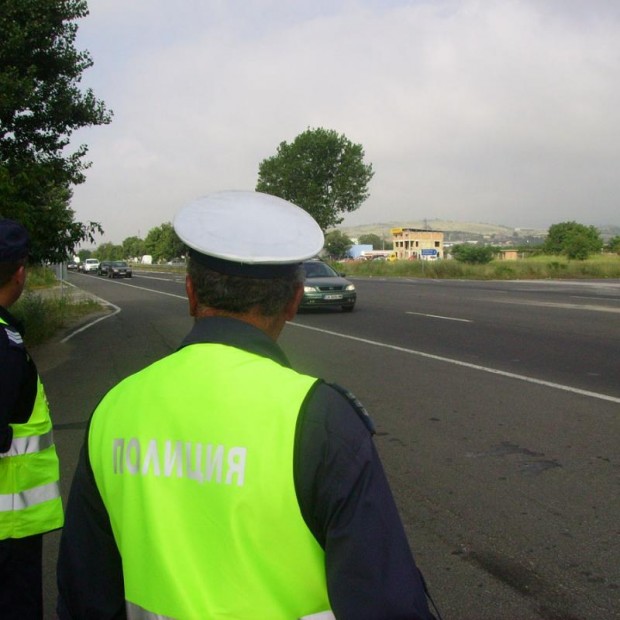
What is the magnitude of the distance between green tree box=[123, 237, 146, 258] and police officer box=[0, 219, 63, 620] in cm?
17057

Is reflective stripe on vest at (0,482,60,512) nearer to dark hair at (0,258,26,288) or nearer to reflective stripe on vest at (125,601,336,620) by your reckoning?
dark hair at (0,258,26,288)

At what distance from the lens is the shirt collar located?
1.48 meters

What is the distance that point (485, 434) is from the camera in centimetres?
656

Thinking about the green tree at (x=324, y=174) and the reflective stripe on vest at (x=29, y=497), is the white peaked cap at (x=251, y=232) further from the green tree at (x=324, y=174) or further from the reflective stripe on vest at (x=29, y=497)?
the green tree at (x=324, y=174)

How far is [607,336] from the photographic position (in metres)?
13.6

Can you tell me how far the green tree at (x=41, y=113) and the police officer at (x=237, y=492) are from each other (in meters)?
10.0

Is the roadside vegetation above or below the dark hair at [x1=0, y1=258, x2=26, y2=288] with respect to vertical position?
below

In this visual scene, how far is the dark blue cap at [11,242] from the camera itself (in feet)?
8.14

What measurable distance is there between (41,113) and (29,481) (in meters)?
13.6

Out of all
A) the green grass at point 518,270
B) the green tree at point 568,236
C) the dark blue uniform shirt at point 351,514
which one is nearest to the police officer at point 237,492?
the dark blue uniform shirt at point 351,514

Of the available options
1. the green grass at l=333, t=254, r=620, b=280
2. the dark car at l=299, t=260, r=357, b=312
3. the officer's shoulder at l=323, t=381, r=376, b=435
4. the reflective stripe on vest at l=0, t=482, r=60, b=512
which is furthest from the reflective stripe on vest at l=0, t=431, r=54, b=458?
the green grass at l=333, t=254, r=620, b=280

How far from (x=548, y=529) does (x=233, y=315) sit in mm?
3464

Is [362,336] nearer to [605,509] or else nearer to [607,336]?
[607,336]

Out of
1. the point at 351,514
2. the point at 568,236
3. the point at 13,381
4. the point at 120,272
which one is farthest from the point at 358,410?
the point at 568,236
